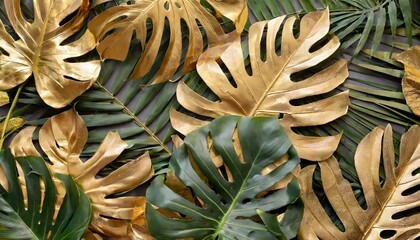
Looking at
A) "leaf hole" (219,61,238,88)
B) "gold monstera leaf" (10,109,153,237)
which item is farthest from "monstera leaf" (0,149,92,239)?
"leaf hole" (219,61,238,88)

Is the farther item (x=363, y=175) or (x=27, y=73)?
(x=27, y=73)

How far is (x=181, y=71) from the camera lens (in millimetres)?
897

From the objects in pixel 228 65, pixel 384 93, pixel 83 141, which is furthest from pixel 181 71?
pixel 384 93

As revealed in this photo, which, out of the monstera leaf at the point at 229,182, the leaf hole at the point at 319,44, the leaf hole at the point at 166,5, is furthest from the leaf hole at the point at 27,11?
the leaf hole at the point at 319,44

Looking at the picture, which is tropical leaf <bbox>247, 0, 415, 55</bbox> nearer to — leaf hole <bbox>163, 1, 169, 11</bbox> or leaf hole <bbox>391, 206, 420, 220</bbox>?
leaf hole <bbox>163, 1, 169, 11</bbox>

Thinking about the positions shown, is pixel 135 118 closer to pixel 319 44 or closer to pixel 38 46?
pixel 38 46

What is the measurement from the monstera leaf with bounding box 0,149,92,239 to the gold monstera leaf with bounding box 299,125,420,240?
1.09ft

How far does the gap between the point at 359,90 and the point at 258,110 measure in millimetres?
153

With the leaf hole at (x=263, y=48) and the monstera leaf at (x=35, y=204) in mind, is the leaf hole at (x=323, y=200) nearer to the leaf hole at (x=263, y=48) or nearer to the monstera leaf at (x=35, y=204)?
the leaf hole at (x=263, y=48)

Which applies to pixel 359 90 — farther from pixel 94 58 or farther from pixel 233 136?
pixel 94 58

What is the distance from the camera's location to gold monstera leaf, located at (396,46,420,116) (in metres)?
0.81

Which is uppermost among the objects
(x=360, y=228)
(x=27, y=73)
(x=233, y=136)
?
(x=27, y=73)

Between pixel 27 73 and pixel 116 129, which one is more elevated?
pixel 27 73

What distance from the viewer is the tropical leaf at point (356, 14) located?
0.83m
